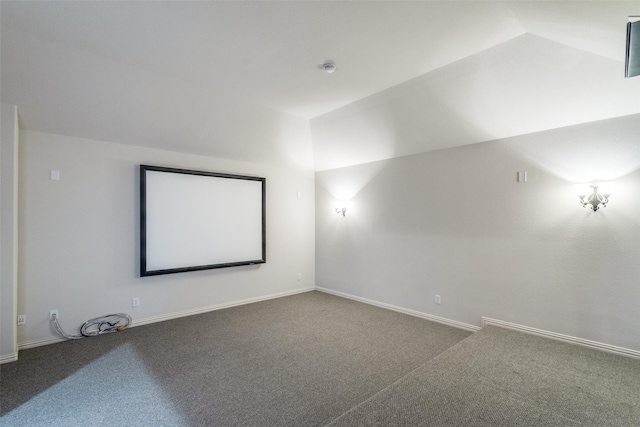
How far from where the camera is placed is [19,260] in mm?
3377

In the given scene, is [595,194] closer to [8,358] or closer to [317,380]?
[317,380]

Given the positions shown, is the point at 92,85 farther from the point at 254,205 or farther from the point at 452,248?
the point at 452,248

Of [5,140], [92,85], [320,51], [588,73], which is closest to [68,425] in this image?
[5,140]

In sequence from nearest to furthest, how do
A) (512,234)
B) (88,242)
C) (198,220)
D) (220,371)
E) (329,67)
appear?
1. (220,371)
2. (329,67)
3. (512,234)
4. (88,242)
5. (198,220)

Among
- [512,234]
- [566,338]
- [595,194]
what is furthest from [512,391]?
[595,194]

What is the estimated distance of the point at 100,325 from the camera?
3.87 metres

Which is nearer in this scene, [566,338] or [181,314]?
[566,338]

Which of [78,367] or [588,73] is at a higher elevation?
[588,73]

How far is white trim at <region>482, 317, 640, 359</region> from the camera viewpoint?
114 inches

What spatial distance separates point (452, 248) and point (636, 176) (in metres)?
1.95

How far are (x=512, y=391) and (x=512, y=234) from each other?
6.30ft

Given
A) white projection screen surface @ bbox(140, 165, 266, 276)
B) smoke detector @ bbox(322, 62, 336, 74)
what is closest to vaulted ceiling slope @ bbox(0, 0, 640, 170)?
smoke detector @ bbox(322, 62, 336, 74)

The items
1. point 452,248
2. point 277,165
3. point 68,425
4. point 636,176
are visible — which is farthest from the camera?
point 277,165

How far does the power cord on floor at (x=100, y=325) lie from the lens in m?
3.60
